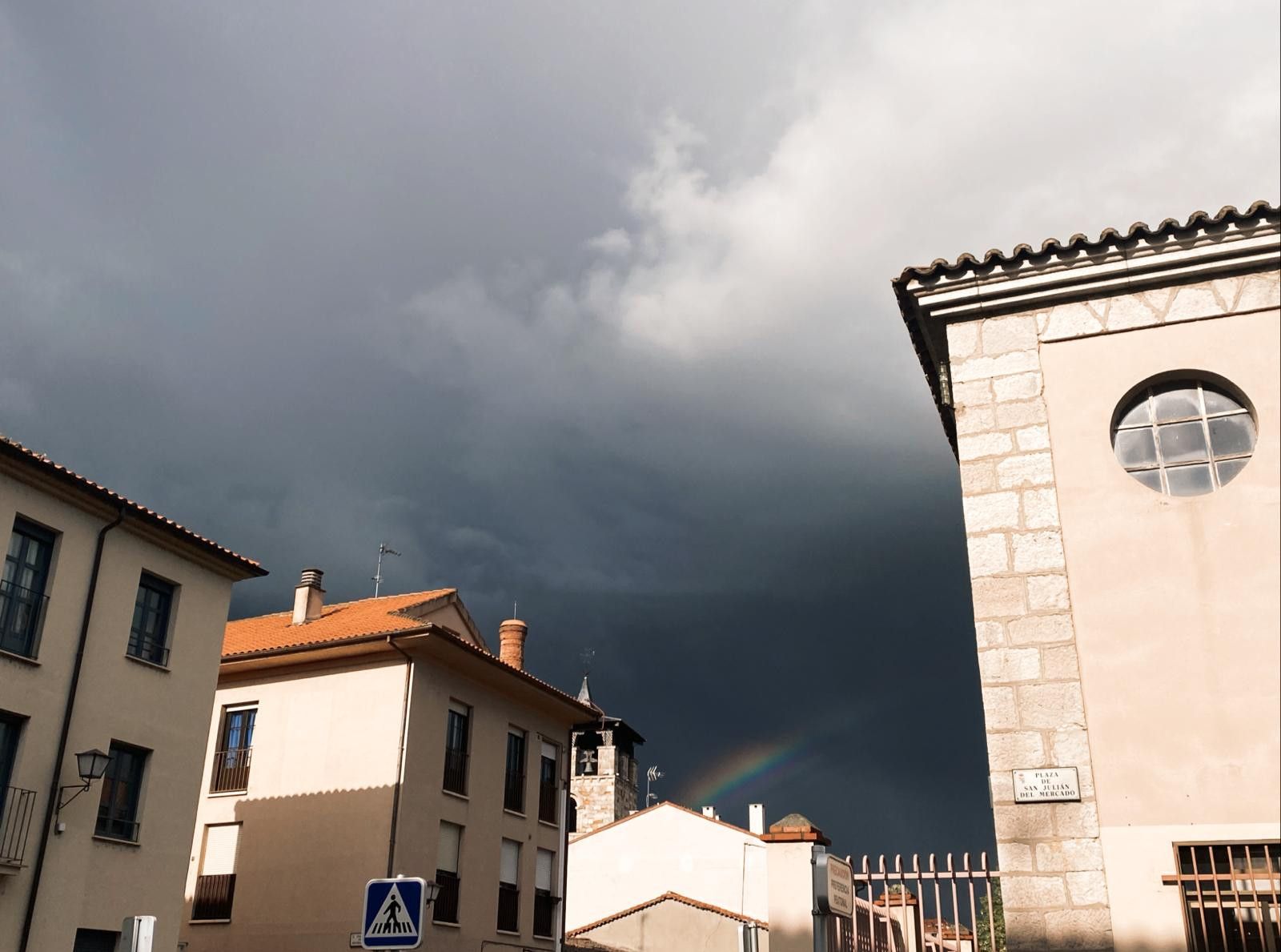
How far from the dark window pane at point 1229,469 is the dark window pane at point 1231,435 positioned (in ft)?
0.21

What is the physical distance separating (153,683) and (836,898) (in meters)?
13.7

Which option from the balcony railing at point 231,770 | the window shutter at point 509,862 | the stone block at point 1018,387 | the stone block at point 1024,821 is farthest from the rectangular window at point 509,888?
the stone block at point 1018,387

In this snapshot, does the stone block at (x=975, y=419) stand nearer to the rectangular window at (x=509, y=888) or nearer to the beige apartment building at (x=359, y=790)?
the beige apartment building at (x=359, y=790)

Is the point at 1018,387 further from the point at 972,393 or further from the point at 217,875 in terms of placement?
the point at 217,875

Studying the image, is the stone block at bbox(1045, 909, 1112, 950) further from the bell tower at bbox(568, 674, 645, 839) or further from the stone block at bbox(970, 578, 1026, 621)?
the bell tower at bbox(568, 674, 645, 839)

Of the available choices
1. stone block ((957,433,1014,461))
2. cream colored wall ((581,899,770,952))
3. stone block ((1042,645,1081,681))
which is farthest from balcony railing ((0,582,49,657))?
cream colored wall ((581,899,770,952))

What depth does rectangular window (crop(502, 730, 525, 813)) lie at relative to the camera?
Answer: 1089 inches

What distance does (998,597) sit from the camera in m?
8.91

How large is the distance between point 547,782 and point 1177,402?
77.3 feet

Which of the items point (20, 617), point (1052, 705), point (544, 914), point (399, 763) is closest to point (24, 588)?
point (20, 617)

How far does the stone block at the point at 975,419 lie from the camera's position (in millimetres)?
9461

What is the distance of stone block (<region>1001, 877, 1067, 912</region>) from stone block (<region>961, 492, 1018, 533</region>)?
2679mm

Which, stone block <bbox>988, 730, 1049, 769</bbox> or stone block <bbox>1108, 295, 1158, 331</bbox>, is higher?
stone block <bbox>1108, 295, 1158, 331</bbox>

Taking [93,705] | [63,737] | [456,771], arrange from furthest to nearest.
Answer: [456,771]
[93,705]
[63,737]
